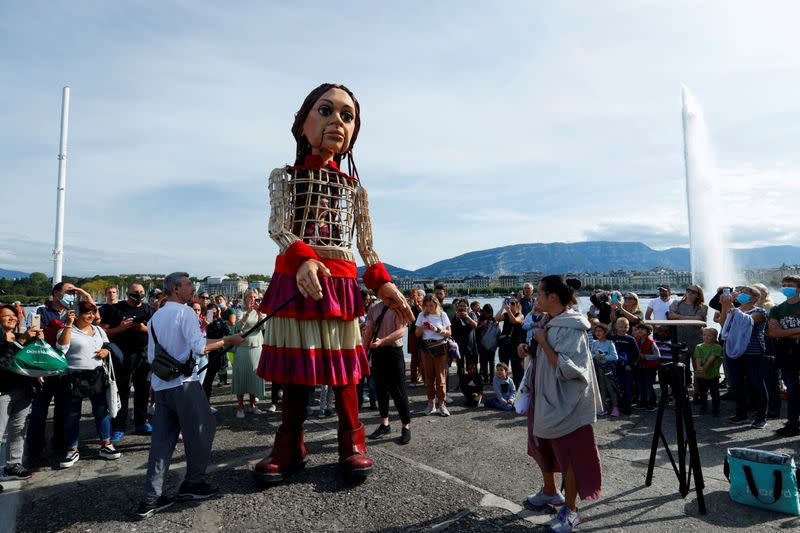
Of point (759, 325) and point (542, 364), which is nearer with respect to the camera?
point (542, 364)

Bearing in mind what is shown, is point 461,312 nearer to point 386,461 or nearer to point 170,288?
point 386,461

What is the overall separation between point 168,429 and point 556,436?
105 inches

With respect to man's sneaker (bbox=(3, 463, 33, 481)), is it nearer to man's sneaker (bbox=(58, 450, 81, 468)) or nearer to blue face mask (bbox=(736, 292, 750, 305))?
man's sneaker (bbox=(58, 450, 81, 468))

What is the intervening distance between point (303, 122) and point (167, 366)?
222 centimetres

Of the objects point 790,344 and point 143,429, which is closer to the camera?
point 790,344

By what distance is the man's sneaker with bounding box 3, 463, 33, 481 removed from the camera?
13.1 feet

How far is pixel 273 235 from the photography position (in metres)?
3.75

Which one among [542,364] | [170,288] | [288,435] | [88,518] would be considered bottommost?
[88,518]

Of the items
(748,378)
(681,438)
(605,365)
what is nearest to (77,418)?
(681,438)

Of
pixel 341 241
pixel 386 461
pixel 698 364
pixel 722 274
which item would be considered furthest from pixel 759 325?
pixel 722 274

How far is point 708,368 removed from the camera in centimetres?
639

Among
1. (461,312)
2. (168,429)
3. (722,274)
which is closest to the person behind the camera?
(168,429)

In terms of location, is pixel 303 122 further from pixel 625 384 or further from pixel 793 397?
pixel 793 397

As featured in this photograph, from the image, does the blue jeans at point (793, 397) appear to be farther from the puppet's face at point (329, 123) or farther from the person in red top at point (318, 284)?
the puppet's face at point (329, 123)
